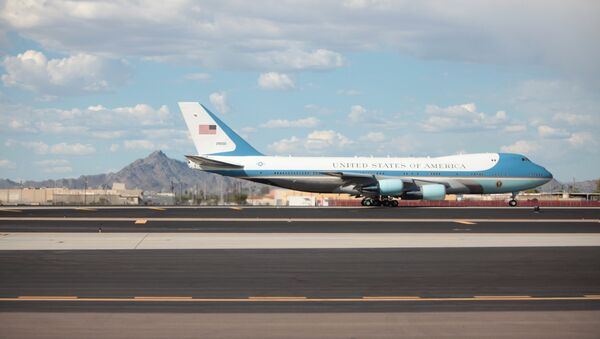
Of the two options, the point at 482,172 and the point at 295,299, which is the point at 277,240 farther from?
the point at 482,172

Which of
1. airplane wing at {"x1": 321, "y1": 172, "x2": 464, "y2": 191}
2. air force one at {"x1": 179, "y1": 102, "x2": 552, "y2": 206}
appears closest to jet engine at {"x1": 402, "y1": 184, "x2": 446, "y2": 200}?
air force one at {"x1": 179, "y1": 102, "x2": 552, "y2": 206}

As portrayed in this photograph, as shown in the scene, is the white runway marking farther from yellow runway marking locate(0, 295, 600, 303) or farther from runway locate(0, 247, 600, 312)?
yellow runway marking locate(0, 295, 600, 303)

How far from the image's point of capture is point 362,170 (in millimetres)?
55000

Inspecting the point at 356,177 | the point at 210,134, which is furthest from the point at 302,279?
the point at 210,134

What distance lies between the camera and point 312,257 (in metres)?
19.8

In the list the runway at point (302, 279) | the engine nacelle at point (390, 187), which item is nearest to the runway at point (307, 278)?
the runway at point (302, 279)

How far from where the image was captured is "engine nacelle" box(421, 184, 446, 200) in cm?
Result: 5272

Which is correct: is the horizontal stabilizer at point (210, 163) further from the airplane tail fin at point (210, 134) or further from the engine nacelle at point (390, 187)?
the engine nacelle at point (390, 187)

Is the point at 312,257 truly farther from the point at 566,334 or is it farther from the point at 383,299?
the point at 566,334

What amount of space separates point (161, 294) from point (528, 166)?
5029cm

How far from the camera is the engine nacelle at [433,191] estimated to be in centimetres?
5272

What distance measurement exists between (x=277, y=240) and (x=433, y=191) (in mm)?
29951

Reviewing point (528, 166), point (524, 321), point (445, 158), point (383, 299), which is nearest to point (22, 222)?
point (383, 299)

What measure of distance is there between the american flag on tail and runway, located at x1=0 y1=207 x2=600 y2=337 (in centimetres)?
3026
